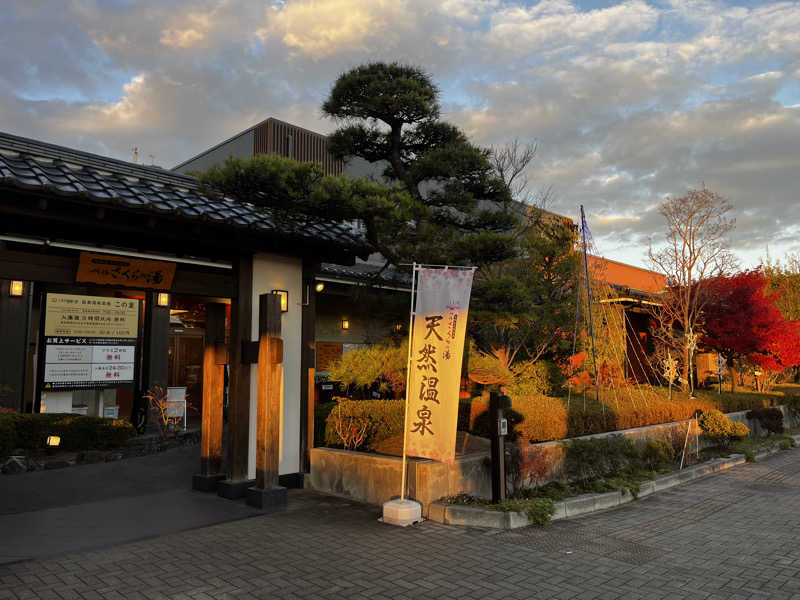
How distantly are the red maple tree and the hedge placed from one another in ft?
52.1

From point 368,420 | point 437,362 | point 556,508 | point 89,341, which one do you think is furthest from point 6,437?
point 556,508

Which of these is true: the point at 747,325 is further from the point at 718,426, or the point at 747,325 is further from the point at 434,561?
the point at 434,561

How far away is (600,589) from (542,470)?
10.7 feet

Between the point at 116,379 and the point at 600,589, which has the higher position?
the point at 116,379

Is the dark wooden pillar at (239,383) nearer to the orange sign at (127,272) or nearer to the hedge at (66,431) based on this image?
the orange sign at (127,272)

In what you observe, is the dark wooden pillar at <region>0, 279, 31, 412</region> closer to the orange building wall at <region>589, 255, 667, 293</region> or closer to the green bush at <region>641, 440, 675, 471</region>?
the green bush at <region>641, 440, 675, 471</region>

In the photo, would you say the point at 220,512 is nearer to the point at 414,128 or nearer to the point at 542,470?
the point at 542,470

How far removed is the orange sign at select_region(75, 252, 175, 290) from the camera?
6559mm

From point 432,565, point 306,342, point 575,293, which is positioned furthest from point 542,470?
point 575,293

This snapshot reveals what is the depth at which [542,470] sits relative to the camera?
770cm

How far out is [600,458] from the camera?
846cm

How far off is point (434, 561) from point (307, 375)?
12.9 feet

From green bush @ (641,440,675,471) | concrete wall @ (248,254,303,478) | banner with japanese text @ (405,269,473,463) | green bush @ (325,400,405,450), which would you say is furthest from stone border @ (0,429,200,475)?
green bush @ (641,440,675,471)

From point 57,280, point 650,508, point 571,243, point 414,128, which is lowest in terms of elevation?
point 650,508
